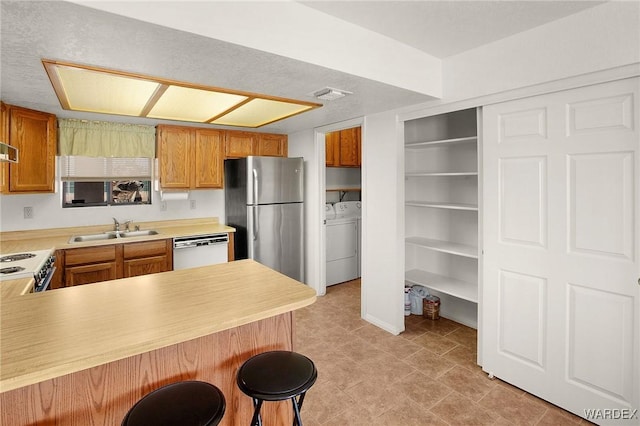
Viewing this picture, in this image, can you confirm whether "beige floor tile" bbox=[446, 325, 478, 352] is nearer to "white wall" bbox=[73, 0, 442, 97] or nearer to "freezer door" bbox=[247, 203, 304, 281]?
"freezer door" bbox=[247, 203, 304, 281]

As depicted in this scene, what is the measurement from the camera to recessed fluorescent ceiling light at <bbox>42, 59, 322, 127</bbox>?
2207mm

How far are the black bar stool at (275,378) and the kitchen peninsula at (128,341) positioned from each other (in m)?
0.17

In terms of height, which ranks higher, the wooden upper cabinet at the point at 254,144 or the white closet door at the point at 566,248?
the wooden upper cabinet at the point at 254,144

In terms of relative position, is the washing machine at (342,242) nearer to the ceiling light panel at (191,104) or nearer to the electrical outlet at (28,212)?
the ceiling light panel at (191,104)

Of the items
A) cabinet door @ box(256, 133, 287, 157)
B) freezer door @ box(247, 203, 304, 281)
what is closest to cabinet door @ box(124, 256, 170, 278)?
freezer door @ box(247, 203, 304, 281)

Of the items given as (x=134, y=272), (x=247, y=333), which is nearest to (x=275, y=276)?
(x=247, y=333)

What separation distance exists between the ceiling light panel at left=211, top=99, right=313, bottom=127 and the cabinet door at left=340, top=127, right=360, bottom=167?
144cm

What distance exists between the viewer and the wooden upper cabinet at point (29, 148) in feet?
9.52

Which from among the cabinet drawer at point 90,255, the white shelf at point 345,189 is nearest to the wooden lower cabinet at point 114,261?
the cabinet drawer at point 90,255

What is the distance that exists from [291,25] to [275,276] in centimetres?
145

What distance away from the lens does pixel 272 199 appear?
425 centimetres

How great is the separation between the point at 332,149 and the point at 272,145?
0.88 metres

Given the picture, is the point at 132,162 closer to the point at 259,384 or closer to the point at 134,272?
the point at 134,272

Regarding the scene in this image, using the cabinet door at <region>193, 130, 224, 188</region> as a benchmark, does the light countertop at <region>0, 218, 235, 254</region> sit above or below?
below
